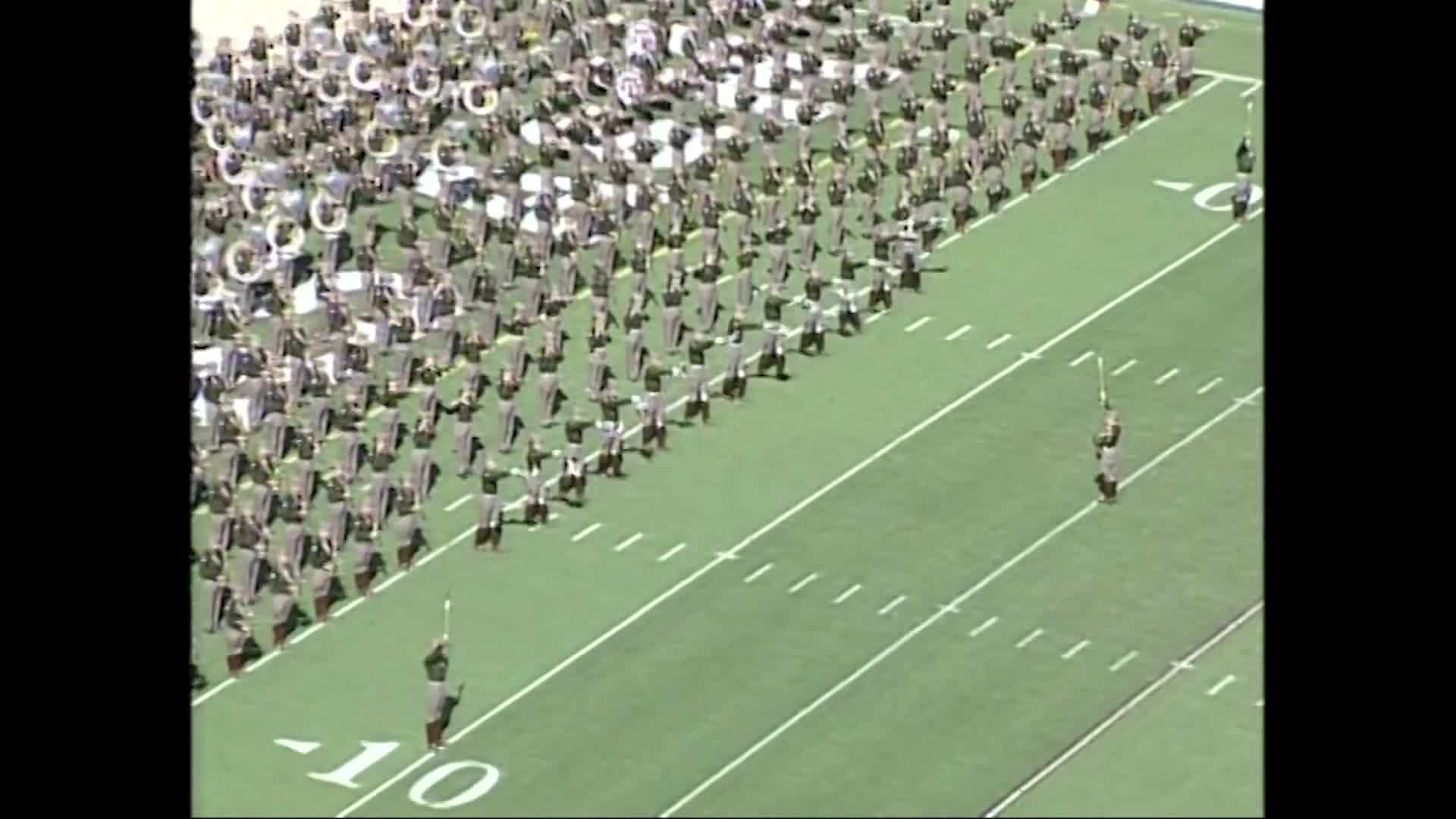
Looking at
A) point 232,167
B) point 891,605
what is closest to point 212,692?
point 891,605

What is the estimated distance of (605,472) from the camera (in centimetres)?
6744

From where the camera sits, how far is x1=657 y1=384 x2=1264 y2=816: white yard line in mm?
60812

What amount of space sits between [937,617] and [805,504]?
320 cm

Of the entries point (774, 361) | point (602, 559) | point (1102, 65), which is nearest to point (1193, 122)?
point (1102, 65)

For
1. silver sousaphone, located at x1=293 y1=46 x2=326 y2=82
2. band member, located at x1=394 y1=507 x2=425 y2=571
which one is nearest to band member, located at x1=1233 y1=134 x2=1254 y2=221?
silver sousaphone, located at x1=293 y1=46 x2=326 y2=82

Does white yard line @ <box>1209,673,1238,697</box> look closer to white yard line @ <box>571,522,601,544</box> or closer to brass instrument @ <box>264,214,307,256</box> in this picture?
white yard line @ <box>571,522,601,544</box>

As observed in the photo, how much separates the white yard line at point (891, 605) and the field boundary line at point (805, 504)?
66 cm

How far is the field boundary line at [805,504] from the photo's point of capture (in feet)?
202

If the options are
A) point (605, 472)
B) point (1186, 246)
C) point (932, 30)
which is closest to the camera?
point (605, 472)

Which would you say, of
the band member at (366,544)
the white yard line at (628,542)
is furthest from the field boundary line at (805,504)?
the band member at (366,544)

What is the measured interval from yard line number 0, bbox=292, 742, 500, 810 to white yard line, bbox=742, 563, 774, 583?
5305 mm

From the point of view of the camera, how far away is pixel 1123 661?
207 feet

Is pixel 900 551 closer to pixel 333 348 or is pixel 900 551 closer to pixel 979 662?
pixel 979 662
